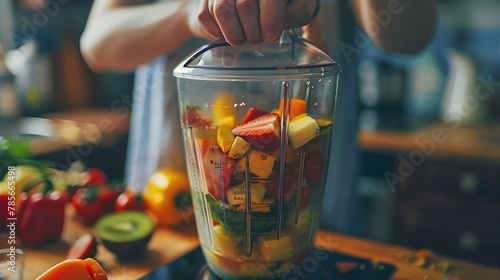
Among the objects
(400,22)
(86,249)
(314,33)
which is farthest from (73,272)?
(400,22)

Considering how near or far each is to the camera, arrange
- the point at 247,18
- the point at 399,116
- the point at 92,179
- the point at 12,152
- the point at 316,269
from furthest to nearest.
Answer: the point at 399,116, the point at 92,179, the point at 12,152, the point at 316,269, the point at 247,18

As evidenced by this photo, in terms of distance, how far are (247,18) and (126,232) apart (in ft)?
1.17

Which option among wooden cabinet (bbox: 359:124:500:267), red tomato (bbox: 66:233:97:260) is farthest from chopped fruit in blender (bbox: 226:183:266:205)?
wooden cabinet (bbox: 359:124:500:267)

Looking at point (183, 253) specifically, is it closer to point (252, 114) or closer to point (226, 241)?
point (226, 241)

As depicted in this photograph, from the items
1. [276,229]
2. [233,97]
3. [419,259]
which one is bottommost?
[419,259]

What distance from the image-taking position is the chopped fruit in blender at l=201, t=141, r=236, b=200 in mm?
531

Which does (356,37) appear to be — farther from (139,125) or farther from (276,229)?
(276,229)

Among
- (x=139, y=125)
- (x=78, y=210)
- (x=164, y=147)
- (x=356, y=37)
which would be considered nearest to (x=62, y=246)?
(x=78, y=210)

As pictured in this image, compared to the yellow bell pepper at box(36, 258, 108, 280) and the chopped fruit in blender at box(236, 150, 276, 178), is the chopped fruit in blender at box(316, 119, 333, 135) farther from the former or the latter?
the yellow bell pepper at box(36, 258, 108, 280)

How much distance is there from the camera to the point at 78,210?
2.57 feet

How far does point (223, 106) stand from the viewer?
0.54 meters

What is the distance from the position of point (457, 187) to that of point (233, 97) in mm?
1116

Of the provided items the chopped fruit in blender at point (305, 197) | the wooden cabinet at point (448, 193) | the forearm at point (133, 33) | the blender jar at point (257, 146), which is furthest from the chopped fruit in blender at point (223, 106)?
the wooden cabinet at point (448, 193)

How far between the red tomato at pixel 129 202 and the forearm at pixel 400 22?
0.43 m
